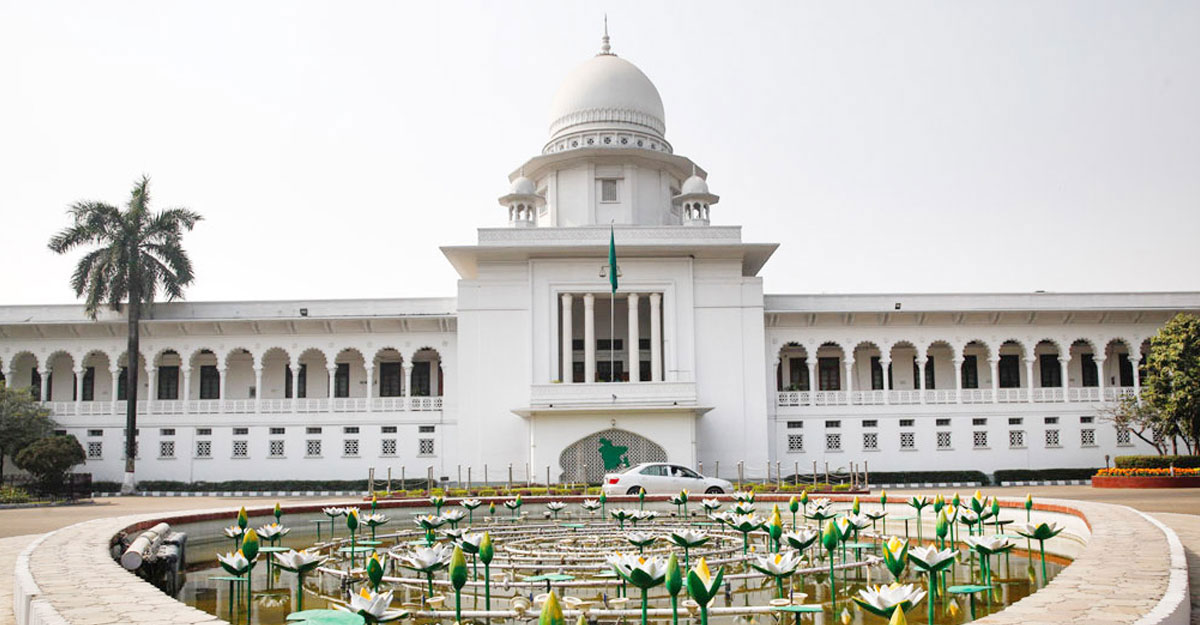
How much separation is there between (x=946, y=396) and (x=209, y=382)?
28.8 m

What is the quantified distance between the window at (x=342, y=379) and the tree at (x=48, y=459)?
9779 mm

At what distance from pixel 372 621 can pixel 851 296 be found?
3339 centimetres

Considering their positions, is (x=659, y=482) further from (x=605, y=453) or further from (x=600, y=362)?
(x=600, y=362)

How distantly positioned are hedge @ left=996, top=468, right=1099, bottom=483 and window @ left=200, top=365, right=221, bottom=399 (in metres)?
30.0

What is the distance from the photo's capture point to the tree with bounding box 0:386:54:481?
34.1 meters

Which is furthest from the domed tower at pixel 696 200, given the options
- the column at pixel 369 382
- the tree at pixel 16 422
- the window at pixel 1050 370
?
the tree at pixel 16 422

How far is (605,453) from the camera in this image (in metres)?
33.1

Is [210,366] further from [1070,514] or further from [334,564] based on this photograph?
[1070,514]

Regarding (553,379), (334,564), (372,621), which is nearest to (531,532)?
(334,564)

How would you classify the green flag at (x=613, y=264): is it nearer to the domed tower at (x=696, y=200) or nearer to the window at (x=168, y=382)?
the domed tower at (x=696, y=200)

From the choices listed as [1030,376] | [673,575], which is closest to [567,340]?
[1030,376]

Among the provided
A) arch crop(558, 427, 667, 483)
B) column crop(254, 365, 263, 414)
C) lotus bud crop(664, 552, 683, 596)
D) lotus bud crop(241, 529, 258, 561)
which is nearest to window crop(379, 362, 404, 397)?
column crop(254, 365, 263, 414)

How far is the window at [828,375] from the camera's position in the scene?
39625 millimetres

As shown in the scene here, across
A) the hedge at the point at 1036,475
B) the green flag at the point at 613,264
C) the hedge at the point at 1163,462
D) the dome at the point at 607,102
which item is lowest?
the hedge at the point at 1036,475
